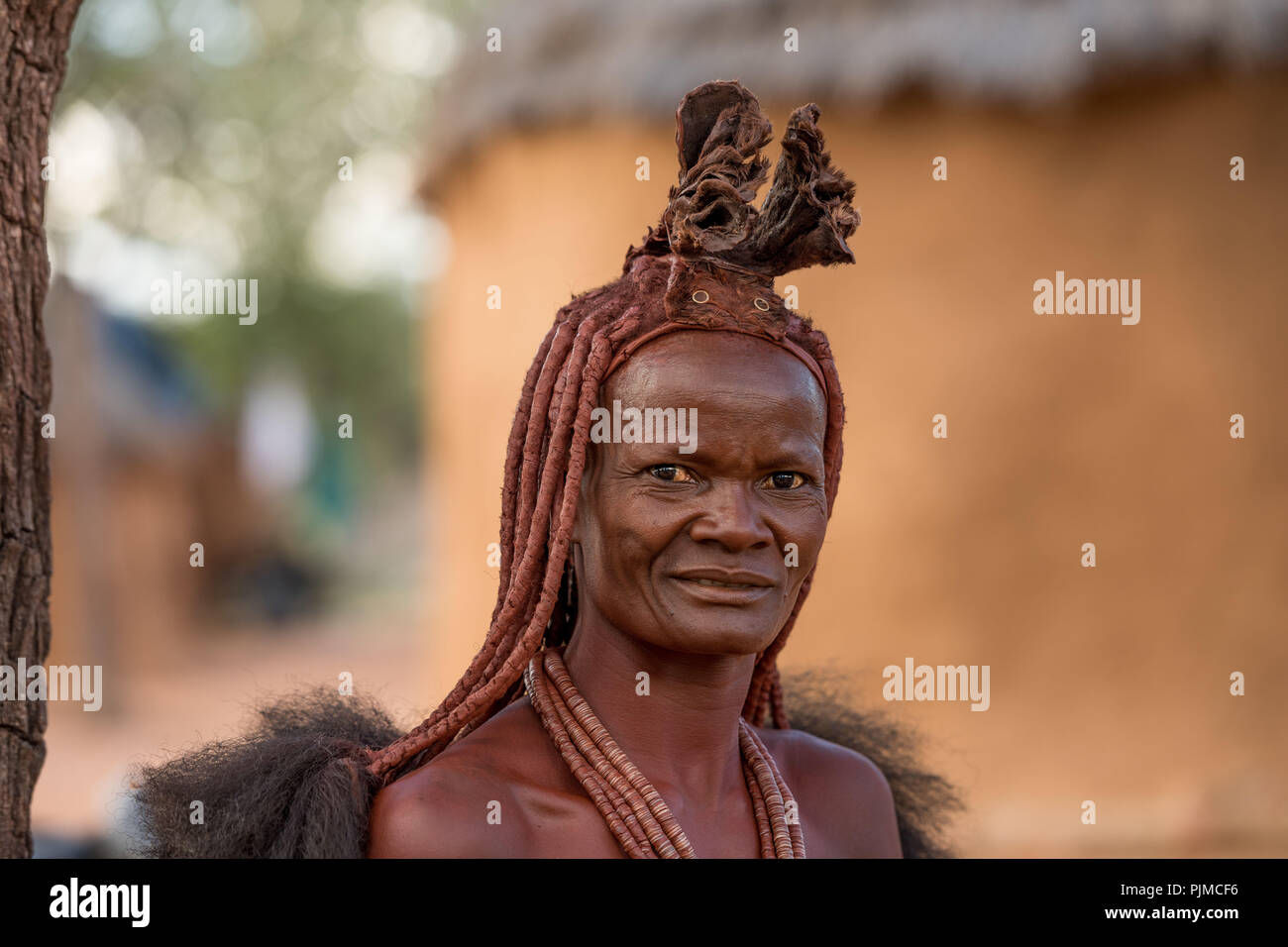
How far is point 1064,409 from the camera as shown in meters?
7.29

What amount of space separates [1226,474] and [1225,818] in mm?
1830

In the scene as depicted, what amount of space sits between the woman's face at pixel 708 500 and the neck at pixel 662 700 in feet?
0.27

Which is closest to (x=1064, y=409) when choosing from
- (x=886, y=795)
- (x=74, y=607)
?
(x=886, y=795)

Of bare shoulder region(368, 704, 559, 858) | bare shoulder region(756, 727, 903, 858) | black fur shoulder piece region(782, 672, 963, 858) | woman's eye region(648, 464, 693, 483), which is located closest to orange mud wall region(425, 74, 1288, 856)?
black fur shoulder piece region(782, 672, 963, 858)

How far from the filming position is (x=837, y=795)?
2.85 m

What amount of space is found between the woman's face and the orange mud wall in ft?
15.6

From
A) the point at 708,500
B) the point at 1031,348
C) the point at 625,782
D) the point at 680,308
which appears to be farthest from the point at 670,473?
the point at 1031,348

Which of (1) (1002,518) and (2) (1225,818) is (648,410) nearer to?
(1) (1002,518)

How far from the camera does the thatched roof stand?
6.91m

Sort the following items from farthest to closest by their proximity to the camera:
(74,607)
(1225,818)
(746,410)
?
1. (74,607)
2. (1225,818)
3. (746,410)

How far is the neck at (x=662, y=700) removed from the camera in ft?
8.27

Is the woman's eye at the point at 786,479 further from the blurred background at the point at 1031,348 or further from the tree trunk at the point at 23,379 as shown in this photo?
the blurred background at the point at 1031,348

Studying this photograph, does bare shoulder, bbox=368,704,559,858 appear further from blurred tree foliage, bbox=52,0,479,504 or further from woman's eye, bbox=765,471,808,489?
blurred tree foliage, bbox=52,0,479,504

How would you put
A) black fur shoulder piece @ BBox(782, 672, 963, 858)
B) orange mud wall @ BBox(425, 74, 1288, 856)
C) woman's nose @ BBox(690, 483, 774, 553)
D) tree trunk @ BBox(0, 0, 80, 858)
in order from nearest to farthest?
woman's nose @ BBox(690, 483, 774, 553), tree trunk @ BBox(0, 0, 80, 858), black fur shoulder piece @ BBox(782, 672, 963, 858), orange mud wall @ BBox(425, 74, 1288, 856)
